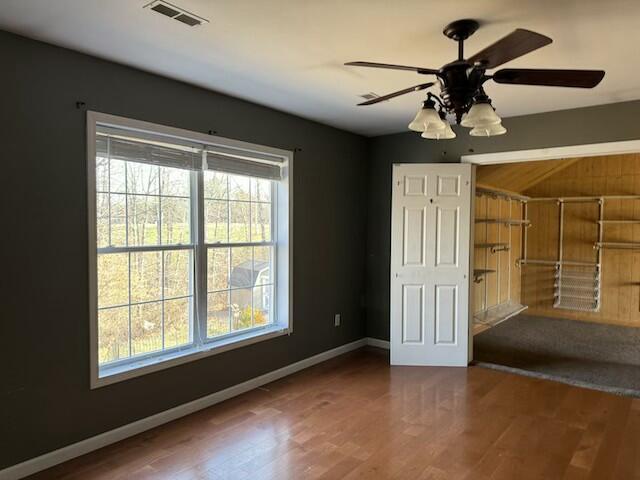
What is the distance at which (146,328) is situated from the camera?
315 cm

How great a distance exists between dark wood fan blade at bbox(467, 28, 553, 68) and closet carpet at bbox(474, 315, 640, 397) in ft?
10.6

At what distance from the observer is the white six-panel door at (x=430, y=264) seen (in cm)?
441

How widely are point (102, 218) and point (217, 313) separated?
1208 mm

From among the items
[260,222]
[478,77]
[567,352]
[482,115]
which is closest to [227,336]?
[260,222]

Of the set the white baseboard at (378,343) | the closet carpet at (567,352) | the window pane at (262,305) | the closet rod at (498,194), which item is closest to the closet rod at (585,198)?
the closet rod at (498,194)

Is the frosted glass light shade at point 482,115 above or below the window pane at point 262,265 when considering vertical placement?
above

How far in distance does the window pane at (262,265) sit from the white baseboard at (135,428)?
86cm

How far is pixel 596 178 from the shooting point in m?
6.75

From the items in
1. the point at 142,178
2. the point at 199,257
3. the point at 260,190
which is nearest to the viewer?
the point at 142,178

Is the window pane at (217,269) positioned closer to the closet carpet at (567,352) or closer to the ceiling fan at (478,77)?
the ceiling fan at (478,77)

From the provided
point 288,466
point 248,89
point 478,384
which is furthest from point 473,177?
point 288,466

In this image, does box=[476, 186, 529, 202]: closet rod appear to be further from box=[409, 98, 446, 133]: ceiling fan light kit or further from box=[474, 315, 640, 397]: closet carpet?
box=[409, 98, 446, 133]: ceiling fan light kit

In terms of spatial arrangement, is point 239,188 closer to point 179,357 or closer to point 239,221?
point 239,221

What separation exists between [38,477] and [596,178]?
764 centimetres
